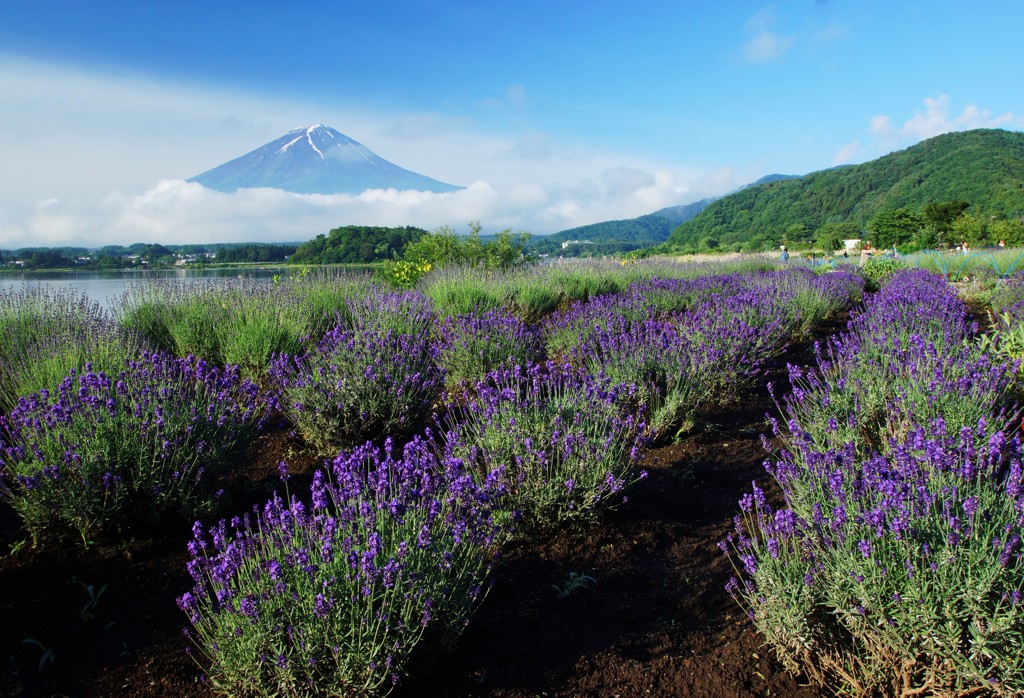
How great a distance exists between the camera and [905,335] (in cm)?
539

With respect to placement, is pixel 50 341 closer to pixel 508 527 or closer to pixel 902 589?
pixel 508 527

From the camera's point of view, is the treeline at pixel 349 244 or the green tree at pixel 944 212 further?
the green tree at pixel 944 212

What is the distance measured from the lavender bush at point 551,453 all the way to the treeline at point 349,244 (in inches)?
997

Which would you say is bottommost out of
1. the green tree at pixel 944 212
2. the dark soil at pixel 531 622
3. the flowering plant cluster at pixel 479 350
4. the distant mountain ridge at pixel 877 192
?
the dark soil at pixel 531 622

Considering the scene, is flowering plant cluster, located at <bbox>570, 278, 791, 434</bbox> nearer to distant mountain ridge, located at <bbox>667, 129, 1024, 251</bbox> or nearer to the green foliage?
the green foliage

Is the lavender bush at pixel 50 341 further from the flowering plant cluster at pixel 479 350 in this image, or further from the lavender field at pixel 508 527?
the flowering plant cluster at pixel 479 350

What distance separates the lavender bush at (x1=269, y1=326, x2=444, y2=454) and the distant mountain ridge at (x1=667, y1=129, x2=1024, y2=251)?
200 ft

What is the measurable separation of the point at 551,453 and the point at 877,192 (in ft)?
314

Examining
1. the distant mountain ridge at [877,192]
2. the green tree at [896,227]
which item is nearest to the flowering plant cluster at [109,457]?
the distant mountain ridge at [877,192]

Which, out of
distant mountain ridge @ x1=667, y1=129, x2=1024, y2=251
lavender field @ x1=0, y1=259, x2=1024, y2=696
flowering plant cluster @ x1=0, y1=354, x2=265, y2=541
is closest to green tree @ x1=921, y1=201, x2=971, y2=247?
distant mountain ridge @ x1=667, y1=129, x2=1024, y2=251

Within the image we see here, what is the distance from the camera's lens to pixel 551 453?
127 inches

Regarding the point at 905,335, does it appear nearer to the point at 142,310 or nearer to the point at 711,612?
the point at 711,612

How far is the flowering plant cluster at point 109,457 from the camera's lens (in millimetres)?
2838

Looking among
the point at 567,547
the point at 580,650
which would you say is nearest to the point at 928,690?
the point at 580,650
